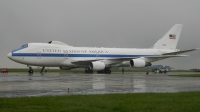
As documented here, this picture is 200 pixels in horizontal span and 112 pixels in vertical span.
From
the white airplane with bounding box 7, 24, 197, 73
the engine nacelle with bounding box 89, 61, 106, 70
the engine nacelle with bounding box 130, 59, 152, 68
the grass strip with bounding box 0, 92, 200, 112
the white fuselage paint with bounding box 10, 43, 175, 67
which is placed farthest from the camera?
the engine nacelle with bounding box 130, 59, 152, 68

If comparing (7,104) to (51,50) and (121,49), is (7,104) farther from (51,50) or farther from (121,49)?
(121,49)

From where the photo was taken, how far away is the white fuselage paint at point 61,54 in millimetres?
42469

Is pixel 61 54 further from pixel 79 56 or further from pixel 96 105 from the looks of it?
pixel 96 105

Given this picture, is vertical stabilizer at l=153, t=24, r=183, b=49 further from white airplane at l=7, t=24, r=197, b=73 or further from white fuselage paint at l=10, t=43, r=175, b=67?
white fuselage paint at l=10, t=43, r=175, b=67

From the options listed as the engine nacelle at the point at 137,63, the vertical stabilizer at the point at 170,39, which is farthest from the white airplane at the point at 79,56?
the vertical stabilizer at the point at 170,39

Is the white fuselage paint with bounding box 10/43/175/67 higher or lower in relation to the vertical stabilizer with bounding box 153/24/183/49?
lower

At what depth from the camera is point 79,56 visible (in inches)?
1834

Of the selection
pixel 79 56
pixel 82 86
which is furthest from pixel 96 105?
pixel 79 56

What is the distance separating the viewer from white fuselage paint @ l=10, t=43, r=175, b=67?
139 ft

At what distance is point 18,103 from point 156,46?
49009 mm

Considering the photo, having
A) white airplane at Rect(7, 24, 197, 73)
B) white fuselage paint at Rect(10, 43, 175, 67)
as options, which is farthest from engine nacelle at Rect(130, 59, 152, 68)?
white fuselage paint at Rect(10, 43, 175, 67)

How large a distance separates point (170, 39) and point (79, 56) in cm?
1986

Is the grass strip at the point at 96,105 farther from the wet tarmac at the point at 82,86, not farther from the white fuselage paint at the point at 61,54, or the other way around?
the white fuselage paint at the point at 61,54

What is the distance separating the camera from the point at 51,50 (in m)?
44.2
